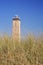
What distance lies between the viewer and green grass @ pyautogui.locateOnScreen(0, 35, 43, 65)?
25.9ft

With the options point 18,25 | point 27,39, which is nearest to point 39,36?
point 27,39

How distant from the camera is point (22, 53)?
26.1ft

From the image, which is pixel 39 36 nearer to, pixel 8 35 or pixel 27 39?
pixel 27 39

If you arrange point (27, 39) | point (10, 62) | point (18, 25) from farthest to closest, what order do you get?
point (18, 25) < point (27, 39) < point (10, 62)

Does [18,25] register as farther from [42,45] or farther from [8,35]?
[42,45]

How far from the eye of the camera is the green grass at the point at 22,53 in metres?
7.89

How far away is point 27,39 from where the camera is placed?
8.59 m

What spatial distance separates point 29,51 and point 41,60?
1.67 ft

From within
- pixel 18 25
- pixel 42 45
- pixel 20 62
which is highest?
pixel 18 25

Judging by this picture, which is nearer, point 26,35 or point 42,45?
point 42,45

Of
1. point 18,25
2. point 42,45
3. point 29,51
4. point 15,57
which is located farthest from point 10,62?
point 18,25

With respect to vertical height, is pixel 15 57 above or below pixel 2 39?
below

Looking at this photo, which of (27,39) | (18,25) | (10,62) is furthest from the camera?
(18,25)

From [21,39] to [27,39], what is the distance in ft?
1.18
